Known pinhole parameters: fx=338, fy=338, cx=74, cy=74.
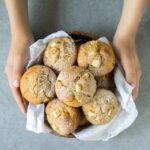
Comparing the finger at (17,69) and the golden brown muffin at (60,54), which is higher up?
the golden brown muffin at (60,54)

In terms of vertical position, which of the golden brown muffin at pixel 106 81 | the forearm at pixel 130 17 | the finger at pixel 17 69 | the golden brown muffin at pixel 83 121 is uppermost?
the forearm at pixel 130 17

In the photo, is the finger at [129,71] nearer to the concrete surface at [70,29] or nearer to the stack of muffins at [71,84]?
the stack of muffins at [71,84]

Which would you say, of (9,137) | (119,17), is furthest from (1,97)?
(119,17)

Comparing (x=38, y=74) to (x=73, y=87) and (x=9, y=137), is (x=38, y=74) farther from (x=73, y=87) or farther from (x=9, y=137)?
(x=9, y=137)

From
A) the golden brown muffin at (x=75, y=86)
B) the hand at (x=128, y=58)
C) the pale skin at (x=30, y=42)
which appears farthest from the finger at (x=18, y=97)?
the hand at (x=128, y=58)

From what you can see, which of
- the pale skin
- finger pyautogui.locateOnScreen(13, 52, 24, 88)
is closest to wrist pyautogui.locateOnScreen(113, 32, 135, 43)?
the pale skin

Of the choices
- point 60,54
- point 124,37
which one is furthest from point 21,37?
point 124,37


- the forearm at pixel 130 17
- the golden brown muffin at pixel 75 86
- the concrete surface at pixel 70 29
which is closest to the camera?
the golden brown muffin at pixel 75 86
